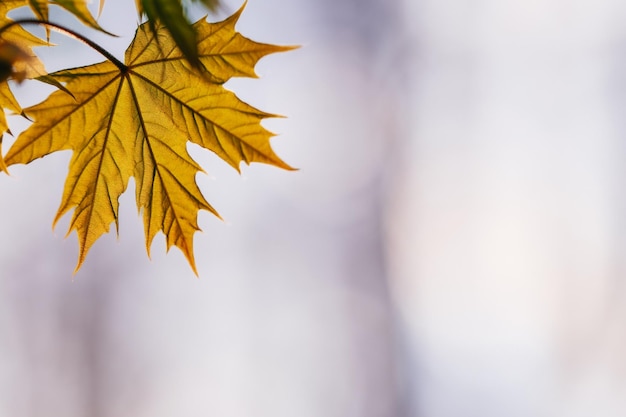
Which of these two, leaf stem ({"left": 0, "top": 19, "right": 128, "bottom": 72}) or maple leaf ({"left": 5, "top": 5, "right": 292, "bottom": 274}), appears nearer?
leaf stem ({"left": 0, "top": 19, "right": 128, "bottom": 72})

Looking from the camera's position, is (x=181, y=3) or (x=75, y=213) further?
(x=75, y=213)

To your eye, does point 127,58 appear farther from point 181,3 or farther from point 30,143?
point 181,3

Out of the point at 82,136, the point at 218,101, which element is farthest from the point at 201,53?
the point at 82,136

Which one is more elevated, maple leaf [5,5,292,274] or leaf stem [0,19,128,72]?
leaf stem [0,19,128,72]

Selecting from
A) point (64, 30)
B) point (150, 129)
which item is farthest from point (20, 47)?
point (150, 129)

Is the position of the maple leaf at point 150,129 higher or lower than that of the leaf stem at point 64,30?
lower

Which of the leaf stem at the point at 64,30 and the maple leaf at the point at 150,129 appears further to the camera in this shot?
the maple leaf at the point at 150,129

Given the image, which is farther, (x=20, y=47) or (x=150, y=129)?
(x=150, y=129)

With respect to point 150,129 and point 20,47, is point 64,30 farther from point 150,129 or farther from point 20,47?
point 150,129
